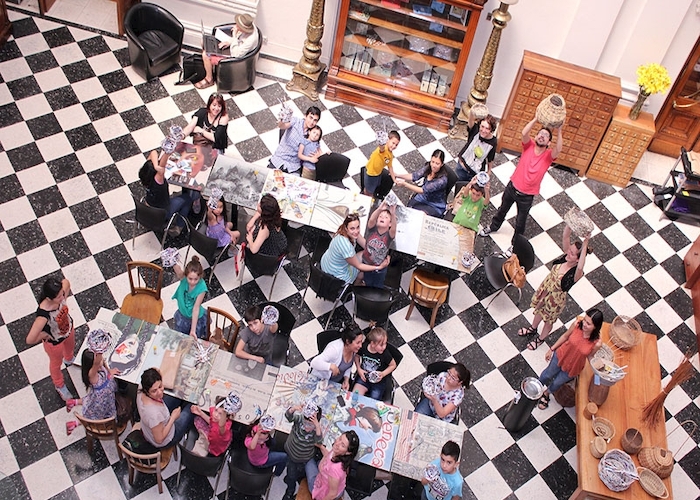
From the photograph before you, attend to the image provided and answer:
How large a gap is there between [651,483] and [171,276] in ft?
16.2

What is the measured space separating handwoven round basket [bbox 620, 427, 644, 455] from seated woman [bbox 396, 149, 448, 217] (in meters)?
2.96

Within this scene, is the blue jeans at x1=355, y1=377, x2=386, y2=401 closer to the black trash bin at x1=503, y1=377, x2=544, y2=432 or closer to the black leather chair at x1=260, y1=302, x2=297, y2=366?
the black leather chair at x1=260, y1=302, x2=297, y2=366

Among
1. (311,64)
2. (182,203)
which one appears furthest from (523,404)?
(311,64)

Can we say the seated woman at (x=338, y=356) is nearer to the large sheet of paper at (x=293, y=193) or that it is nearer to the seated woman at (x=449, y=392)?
the seated woman at (x=449, y=392)

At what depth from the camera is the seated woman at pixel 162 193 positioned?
7.38 metres

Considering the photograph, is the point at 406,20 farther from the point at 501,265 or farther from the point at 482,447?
the point at 482,447

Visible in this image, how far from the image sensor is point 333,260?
7.18 metres

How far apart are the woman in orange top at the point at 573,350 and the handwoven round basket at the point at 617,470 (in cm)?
84

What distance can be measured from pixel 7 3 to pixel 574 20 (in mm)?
7318

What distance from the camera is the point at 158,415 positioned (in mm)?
5766

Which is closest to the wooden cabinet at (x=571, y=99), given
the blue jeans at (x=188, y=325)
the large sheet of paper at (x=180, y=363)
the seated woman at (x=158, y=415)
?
the blue jeans at (x=188, y=325)

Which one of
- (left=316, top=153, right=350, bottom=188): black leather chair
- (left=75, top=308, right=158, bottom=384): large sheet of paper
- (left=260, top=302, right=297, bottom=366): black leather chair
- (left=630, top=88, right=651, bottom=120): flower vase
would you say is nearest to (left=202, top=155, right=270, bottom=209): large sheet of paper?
(left=316, top=153, right=350, bottom=188): black leather chair

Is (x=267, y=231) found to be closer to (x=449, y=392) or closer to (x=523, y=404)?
(x=449, y=392)

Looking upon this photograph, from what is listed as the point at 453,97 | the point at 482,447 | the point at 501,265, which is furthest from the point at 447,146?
the point at 482,447
